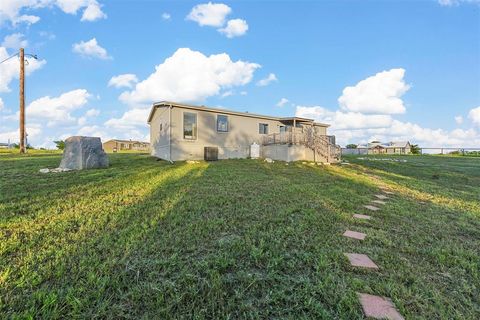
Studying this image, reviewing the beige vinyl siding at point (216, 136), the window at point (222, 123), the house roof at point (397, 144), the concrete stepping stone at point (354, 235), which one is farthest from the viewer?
the house roof at point (397, 144)

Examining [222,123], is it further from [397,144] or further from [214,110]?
[397,144]

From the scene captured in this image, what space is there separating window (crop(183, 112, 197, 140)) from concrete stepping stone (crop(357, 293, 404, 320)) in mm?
11125

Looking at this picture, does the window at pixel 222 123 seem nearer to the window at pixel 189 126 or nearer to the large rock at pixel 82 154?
the window at pixel 189 126

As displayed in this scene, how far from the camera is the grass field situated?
1485 mm

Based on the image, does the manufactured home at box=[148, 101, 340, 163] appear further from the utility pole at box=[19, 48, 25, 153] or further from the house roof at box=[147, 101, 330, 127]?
the utility pole at box=[19, 48, 25, 153]

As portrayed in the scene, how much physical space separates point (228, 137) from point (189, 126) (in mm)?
2549

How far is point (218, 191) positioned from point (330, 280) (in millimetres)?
3220

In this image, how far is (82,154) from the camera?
7207mm

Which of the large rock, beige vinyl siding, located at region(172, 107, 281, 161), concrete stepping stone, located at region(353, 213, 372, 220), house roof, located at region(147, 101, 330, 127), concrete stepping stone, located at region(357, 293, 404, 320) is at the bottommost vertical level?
concrete stepping stone, located at region(357, 293, 404, 320)

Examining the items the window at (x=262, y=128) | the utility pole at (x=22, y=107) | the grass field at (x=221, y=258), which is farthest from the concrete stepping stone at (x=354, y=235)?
the utility pole at (x=22, y=107)

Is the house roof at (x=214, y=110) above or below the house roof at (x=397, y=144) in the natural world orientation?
below

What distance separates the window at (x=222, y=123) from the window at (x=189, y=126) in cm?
146

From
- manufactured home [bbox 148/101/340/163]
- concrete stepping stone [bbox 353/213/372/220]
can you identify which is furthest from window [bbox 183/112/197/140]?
concrete stepping stone [bbox 353/213/372/220]

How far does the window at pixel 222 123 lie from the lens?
42.8 feet
